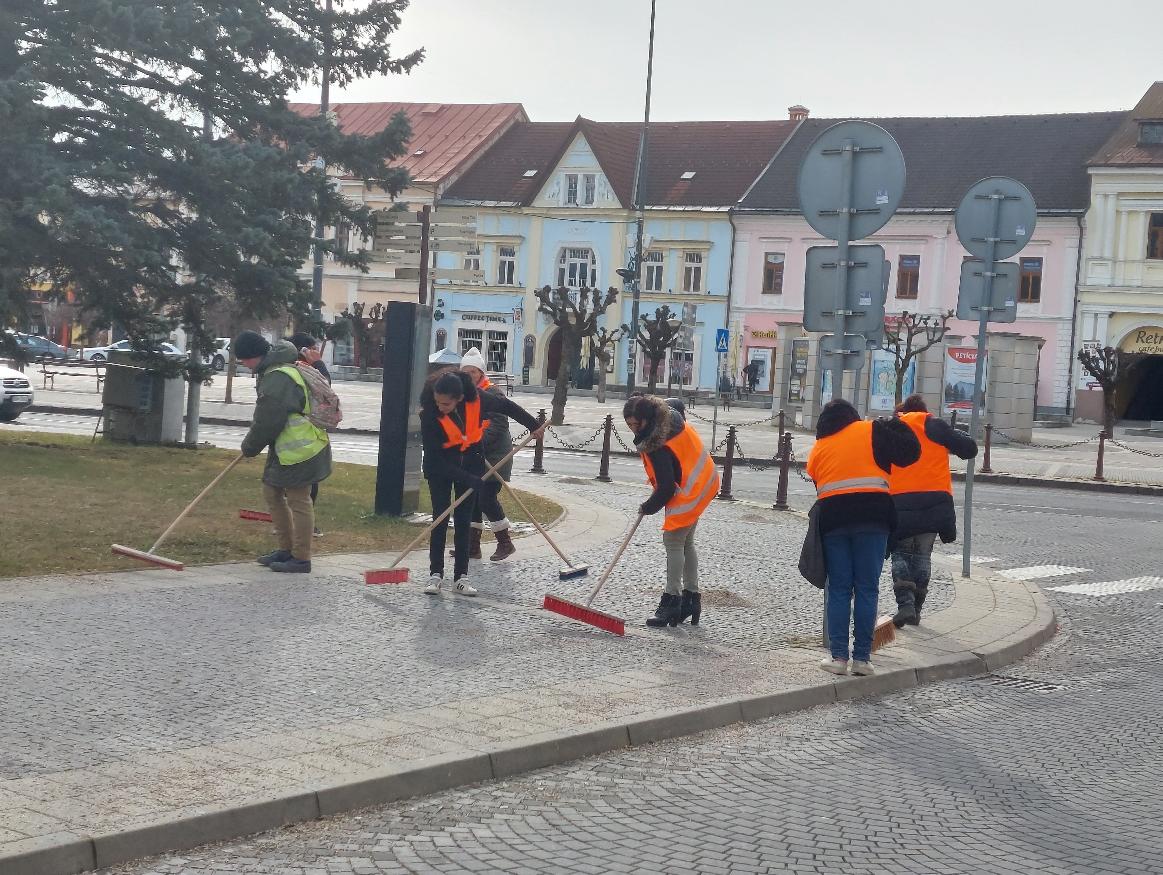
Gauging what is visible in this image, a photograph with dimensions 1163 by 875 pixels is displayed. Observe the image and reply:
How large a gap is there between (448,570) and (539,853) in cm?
691

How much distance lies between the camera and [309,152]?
20.8 m

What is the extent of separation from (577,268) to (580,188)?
346cm

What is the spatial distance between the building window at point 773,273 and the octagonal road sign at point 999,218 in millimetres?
50538

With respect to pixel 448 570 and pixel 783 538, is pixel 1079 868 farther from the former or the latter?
pixel 783 538

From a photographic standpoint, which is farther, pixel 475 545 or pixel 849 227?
pixel 475 545

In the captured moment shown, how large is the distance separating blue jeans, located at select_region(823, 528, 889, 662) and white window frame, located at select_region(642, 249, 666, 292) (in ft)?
189

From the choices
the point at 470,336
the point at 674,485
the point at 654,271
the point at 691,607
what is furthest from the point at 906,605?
the point at 470,336

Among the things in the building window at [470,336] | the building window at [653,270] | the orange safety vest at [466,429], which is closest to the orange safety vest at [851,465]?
the orange safety vest at [466,429]

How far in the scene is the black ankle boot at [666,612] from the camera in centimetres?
1016

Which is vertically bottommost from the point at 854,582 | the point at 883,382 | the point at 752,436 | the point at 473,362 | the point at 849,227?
the point at 752,436

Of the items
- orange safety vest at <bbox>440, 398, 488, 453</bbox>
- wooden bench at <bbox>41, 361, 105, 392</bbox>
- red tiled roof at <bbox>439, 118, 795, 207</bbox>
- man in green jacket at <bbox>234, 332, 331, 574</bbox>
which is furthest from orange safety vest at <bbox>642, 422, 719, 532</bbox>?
red tiled roof at <bbox>439, 118, 795, 207</bbox>

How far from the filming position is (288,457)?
11477 mm

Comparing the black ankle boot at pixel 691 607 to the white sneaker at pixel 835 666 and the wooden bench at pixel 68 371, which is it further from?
the wooden bench at pixel 68 371

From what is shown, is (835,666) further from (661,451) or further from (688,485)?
(661,451)
